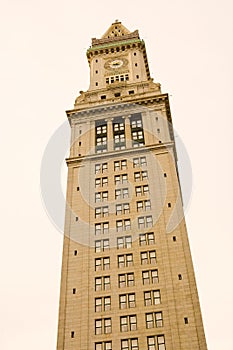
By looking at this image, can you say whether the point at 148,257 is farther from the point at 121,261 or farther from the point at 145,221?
the point at 145,221

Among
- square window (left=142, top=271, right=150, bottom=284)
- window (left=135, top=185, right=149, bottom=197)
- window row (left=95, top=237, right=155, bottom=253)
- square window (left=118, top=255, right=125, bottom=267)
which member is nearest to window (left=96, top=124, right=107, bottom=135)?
window (left=135, top=185, right=149, bottom=197)

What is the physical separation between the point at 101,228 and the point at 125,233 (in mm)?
3218

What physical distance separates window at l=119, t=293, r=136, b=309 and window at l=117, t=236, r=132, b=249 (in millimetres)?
6668

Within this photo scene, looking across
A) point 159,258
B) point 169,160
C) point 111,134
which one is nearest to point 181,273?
point 159,258

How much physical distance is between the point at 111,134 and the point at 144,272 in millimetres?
25845

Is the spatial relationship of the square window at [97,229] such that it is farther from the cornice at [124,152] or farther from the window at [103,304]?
the cornice at [124,152]

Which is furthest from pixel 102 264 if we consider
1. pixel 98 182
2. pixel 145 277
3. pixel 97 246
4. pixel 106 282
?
pixel 98 182

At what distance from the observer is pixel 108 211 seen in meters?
61.7

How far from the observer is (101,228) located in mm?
59781

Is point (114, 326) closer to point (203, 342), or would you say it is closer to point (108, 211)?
point (203, 342)

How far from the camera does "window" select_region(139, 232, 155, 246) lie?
186ft

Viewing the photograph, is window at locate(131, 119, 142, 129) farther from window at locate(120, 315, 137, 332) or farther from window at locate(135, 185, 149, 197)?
window at locate(120, 315, 137, 332)

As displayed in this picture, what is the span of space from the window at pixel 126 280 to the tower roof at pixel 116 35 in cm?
5547

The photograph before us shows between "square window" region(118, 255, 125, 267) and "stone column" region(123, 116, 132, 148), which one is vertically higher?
"stone column" region(123, 116, 132, 148)
